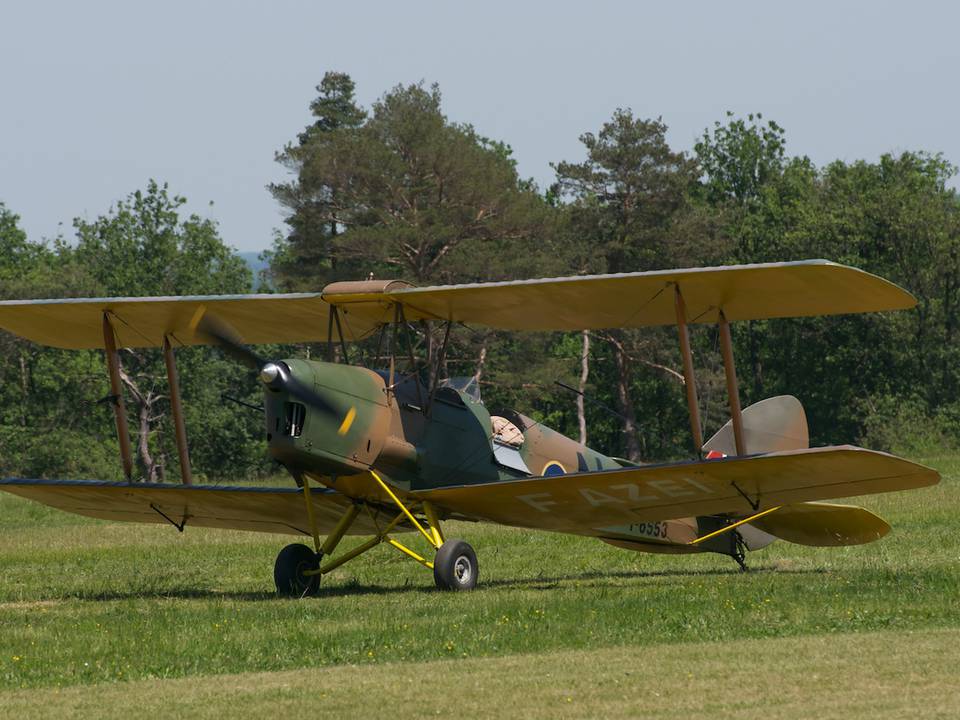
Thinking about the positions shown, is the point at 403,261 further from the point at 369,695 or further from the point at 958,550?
the point at 369,695

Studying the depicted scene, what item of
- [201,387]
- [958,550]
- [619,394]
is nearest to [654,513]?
Answer: [958,550]

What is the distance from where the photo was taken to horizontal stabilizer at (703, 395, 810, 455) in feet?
52.6

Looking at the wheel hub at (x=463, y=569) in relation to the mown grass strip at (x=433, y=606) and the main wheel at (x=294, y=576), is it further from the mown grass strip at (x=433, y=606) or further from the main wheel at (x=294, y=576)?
the main wheel at (x=294, y=576)

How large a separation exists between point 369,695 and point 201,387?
54058mm

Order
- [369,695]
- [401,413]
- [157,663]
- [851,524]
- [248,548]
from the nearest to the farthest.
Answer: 1. [369,695]
2. [157,663]
3. [401,413]
4. [851,524]
5. [248,548]

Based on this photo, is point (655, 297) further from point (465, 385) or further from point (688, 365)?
point (465, 385)

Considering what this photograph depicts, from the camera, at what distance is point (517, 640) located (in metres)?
10.5

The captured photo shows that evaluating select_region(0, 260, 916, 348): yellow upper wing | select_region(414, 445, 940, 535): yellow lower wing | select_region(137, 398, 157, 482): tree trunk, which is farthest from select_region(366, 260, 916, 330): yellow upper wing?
select_region(137, 398, 157, 482): tree trunk

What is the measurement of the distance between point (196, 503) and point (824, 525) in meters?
6.63

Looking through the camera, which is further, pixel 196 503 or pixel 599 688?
pixel 196 503

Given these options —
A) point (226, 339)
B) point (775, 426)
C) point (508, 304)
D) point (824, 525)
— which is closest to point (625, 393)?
point (775, 426)

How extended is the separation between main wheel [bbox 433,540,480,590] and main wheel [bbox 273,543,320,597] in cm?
129

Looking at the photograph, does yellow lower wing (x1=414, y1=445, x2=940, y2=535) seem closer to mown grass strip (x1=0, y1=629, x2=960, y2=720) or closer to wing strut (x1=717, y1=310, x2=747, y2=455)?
wing strut (x1=717, y1=310, x2=747, y2=455)

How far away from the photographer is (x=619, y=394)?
5453cm
